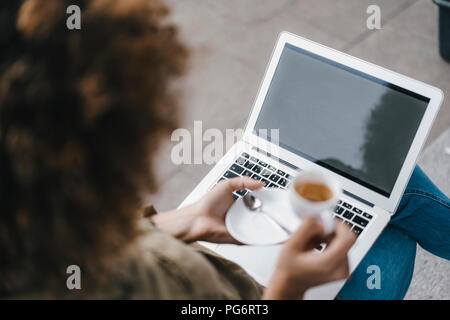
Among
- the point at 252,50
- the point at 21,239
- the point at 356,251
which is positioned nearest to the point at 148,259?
the point at 21,239

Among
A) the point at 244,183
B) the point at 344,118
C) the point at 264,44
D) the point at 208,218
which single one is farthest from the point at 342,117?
the point at 264,44

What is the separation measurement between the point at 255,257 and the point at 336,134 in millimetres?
366

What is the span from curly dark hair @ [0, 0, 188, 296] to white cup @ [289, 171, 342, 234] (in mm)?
325

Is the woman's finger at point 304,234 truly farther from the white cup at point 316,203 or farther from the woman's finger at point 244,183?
the woman's finger at point 244,183

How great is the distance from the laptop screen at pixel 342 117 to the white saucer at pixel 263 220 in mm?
251

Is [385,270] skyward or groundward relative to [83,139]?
groundward

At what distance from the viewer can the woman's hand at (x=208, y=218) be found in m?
0.98

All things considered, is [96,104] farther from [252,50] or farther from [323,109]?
[252,50]

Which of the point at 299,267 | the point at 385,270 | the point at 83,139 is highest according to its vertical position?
the point at 83,139

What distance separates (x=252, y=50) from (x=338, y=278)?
1617 millimetres

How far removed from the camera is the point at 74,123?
23.7 inches

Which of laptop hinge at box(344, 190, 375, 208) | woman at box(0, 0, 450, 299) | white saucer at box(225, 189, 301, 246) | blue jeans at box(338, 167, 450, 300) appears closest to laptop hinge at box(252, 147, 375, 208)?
laptop hinge at box(344, 190, 375, 208)

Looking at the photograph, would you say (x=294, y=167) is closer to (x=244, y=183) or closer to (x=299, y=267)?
(x=244, y=183)

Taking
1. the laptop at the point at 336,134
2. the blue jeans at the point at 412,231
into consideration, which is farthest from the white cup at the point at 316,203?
the blue jeans at the point at 412,231
